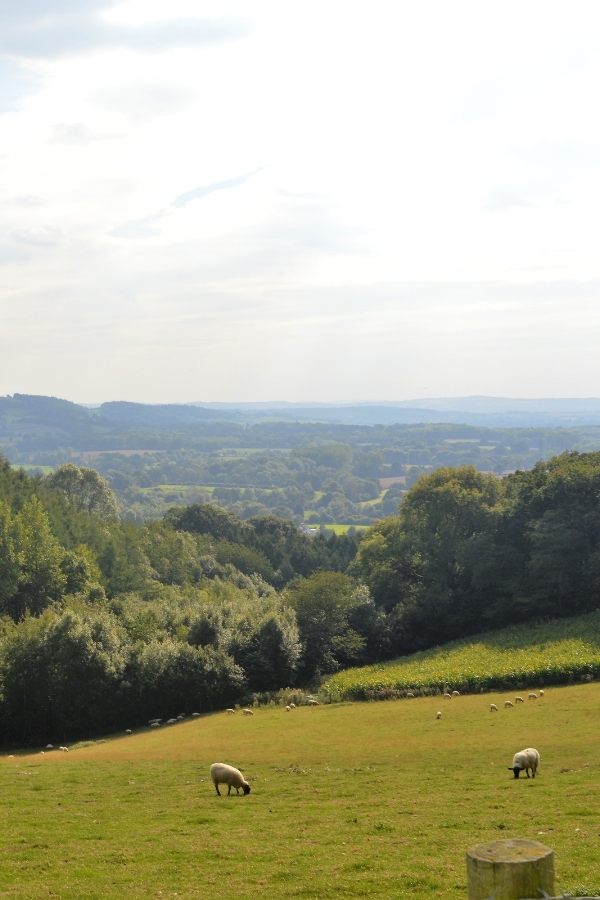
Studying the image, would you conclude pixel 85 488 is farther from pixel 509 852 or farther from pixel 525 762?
pixel 509 852

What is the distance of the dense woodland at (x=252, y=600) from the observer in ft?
176

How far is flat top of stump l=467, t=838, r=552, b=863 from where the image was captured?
6.67 metres

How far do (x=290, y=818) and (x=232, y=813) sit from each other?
1729 mm

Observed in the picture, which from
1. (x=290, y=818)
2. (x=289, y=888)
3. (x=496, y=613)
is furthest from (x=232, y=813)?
(x=496, y=613)

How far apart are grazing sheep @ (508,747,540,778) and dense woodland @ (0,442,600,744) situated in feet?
100

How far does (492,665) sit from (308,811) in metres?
Answer: 34.5

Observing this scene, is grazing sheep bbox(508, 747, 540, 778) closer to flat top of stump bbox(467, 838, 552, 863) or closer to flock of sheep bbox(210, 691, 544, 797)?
flock of sheep bbox(210, 691, 544, 797)

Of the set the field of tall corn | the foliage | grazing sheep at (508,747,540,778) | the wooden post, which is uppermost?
the wooden post

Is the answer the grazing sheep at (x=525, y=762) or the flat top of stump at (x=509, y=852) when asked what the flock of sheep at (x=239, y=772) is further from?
the flat top of stump at (x=509, y=852)

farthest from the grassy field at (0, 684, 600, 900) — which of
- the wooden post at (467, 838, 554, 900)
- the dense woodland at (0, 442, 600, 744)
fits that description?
the dense woodland at (0, 442, 600, 744)

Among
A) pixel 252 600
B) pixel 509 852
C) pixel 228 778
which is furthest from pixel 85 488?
pixel 509 852

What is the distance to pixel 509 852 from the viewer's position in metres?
6.80

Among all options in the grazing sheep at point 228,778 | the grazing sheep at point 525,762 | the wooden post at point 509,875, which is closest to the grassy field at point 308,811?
the grazing sheep at point 525,762

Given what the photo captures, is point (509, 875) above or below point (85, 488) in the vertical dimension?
above
